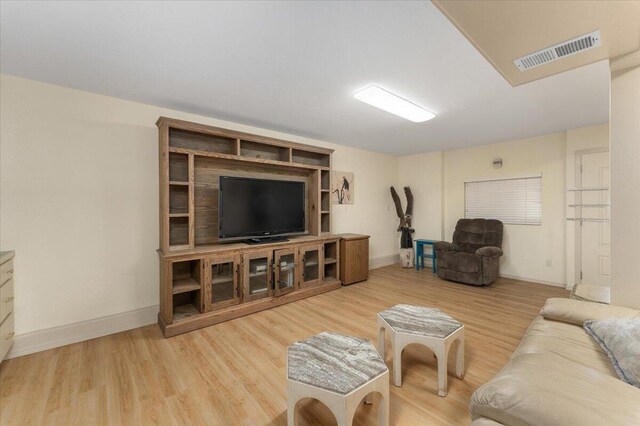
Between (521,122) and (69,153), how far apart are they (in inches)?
206

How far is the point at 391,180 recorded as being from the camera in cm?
583

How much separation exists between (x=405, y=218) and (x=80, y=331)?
523cm

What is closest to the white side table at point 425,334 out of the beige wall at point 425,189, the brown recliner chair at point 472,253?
the brown recliner chair at point 472,253

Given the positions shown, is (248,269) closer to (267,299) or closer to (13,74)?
(267,299)

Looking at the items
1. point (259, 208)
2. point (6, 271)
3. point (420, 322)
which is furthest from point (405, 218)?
point (6, 271)

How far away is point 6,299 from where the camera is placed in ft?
6.60

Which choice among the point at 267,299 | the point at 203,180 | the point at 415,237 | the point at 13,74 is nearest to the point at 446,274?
the point at 415,237

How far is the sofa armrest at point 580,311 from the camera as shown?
60.7 inches

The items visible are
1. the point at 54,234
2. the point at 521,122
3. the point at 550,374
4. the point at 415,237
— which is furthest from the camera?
the point at 415,237

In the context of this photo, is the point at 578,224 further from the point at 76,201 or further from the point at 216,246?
the point at 76,201

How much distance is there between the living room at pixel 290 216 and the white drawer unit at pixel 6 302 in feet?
0.10

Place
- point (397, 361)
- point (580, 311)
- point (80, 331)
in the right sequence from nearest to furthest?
1. point (580, 311)
2. point (397, 361)
3. point (80, 331)

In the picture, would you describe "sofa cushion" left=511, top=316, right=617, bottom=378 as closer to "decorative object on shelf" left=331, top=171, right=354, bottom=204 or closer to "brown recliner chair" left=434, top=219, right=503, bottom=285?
"brown recliner chair" left=434, top=219, right=503, bottom=285

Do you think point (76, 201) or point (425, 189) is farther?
point (425, 189)
